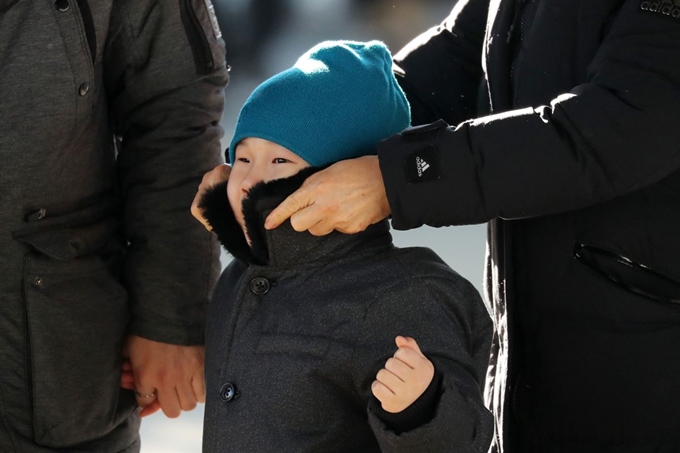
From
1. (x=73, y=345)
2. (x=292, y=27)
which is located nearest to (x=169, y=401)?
(x=73, y=345)

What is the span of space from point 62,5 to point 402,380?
97 centimetres

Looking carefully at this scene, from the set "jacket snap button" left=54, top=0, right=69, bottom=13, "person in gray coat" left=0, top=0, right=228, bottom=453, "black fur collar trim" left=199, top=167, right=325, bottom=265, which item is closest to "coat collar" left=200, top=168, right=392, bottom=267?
"black fur collar trim" left=199, top=167, right=325, bottom=265

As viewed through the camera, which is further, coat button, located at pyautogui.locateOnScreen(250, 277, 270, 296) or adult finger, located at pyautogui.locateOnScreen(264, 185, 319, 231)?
coat button, located at pyautogui.locateOnScreen(250, 277, 270, 296)

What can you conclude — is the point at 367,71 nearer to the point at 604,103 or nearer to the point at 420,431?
the point at 604,103

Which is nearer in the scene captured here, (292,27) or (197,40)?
(197,40)

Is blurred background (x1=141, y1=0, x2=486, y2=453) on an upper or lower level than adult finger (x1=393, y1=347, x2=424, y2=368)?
lower

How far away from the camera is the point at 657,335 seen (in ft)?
5.68

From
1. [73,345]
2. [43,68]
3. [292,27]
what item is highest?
[43,68]

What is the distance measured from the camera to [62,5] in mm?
1932

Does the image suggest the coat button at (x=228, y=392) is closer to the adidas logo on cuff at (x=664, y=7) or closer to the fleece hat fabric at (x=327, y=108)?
the fleece hat fabric at (x=327, y=108)

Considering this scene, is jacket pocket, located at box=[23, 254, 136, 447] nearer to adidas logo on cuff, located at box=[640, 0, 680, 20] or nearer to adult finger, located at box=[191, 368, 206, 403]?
adult finger, located at box=[191, 368, 206, 403]

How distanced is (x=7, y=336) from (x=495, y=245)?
3.08 feet

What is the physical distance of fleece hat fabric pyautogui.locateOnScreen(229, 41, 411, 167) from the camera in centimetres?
180

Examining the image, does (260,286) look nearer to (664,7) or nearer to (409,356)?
(409,356)
